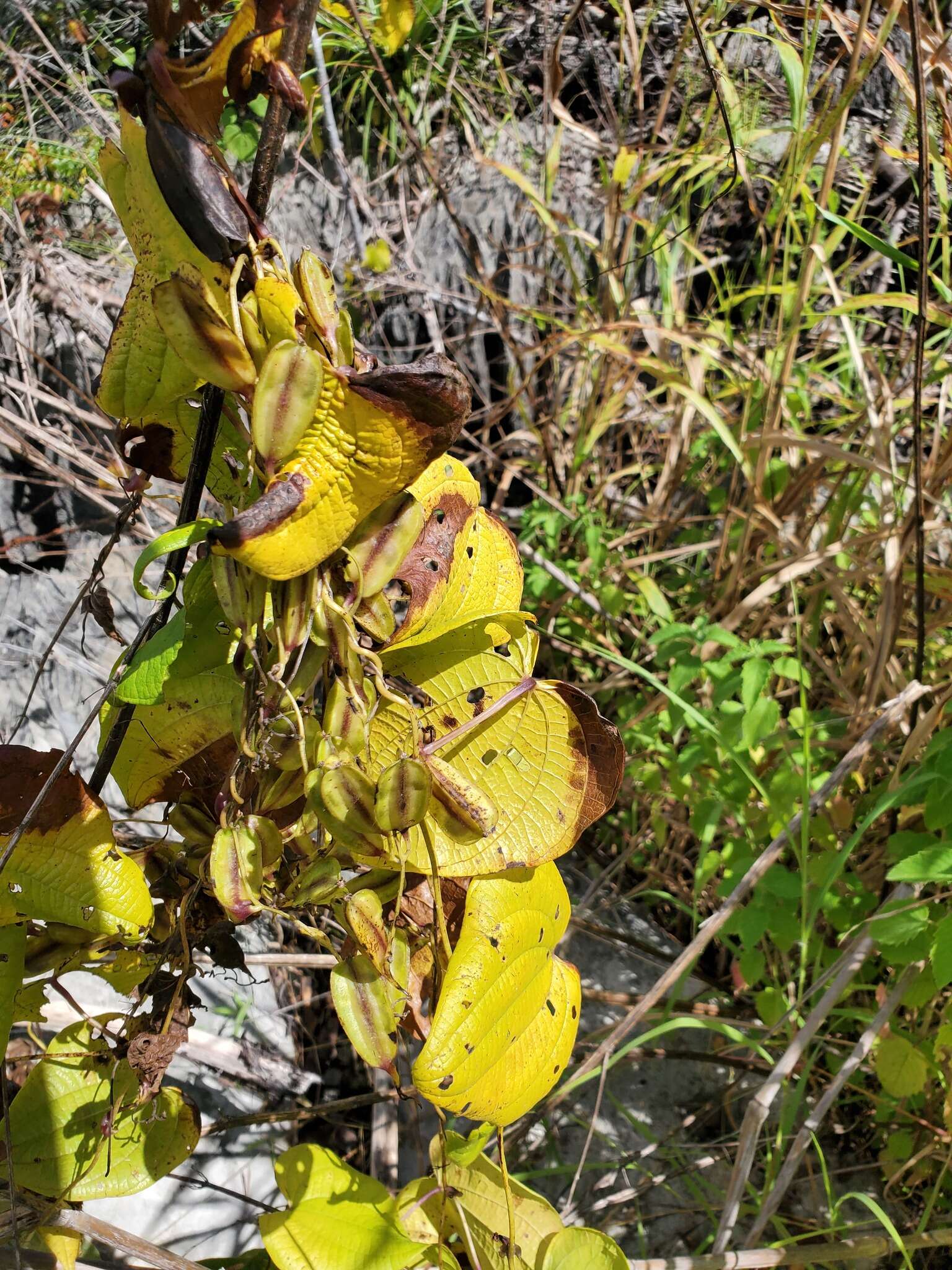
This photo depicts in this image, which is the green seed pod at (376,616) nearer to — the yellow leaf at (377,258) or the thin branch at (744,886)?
the thin branch at (744,886)

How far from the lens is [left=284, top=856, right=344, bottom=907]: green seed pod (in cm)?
45

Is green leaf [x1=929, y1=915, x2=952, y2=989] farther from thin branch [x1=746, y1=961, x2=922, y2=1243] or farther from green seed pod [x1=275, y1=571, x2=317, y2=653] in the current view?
green seed pod [x1=275, y1=571, x2=317, y2=653]

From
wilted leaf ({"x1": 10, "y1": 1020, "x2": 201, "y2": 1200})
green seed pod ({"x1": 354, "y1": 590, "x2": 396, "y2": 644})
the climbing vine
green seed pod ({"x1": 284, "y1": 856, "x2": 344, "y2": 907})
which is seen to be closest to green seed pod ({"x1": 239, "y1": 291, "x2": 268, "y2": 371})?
the climbing vine

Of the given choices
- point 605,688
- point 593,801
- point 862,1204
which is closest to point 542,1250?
point 593,801

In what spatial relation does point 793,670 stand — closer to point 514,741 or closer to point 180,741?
point 514,741

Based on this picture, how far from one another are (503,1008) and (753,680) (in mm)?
509

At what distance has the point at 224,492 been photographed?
477 millimetres

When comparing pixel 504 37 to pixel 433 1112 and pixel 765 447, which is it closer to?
pixel 765 447

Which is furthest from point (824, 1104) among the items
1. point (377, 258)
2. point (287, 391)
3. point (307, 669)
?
point (377, 258)

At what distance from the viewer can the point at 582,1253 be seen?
57 cm

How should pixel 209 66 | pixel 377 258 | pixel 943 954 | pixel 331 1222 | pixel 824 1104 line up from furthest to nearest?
pixel 377 258
pixel 824 1104
pixel 943 954
pixel 331 1222
pixel 209 66

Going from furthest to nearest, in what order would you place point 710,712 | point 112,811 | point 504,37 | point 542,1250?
point 504,37 → point 112,811 → point 710,712 → point 542,1250

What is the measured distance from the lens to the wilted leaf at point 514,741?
49 centimetres

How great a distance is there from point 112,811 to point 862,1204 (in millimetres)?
1011
